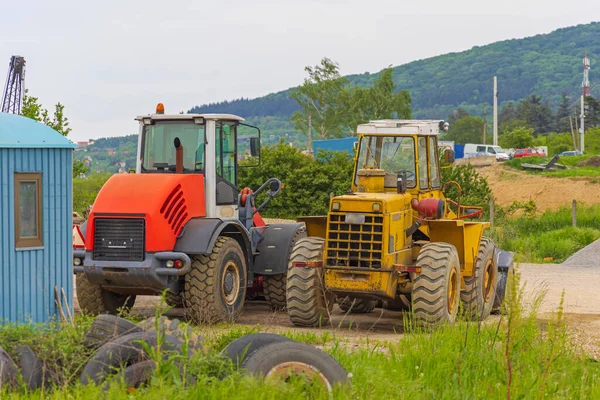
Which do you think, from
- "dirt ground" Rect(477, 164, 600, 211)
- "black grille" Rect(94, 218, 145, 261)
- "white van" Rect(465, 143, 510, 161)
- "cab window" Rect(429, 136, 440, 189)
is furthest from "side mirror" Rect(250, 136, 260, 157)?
"white van" Rect(465, 143, 510, 161)

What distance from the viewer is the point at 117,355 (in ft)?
25.6

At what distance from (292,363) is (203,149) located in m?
6.73

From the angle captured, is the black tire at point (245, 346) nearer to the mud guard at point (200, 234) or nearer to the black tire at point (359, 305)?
the mud guard at point (200, 234)

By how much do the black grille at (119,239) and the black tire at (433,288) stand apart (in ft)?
11.6

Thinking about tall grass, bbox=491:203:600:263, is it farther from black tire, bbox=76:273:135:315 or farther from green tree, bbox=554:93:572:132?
green tree, bbox=554:93:572:132

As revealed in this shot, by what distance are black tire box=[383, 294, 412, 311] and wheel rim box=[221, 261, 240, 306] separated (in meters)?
2.14

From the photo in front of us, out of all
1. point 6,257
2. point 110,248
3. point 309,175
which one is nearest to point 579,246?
point 309,175

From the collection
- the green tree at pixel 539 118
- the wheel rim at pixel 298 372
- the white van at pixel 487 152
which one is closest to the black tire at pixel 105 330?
the wheel rim at pixel 298 372

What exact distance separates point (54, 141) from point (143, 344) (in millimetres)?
4953

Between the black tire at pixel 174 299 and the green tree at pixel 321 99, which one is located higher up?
the green tree at pixel 321 99

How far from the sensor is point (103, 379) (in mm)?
7676

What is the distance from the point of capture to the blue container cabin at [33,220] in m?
11.3

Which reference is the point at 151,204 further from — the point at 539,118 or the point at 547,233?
the point at 539,118

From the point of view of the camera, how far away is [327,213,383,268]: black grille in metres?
12.4
